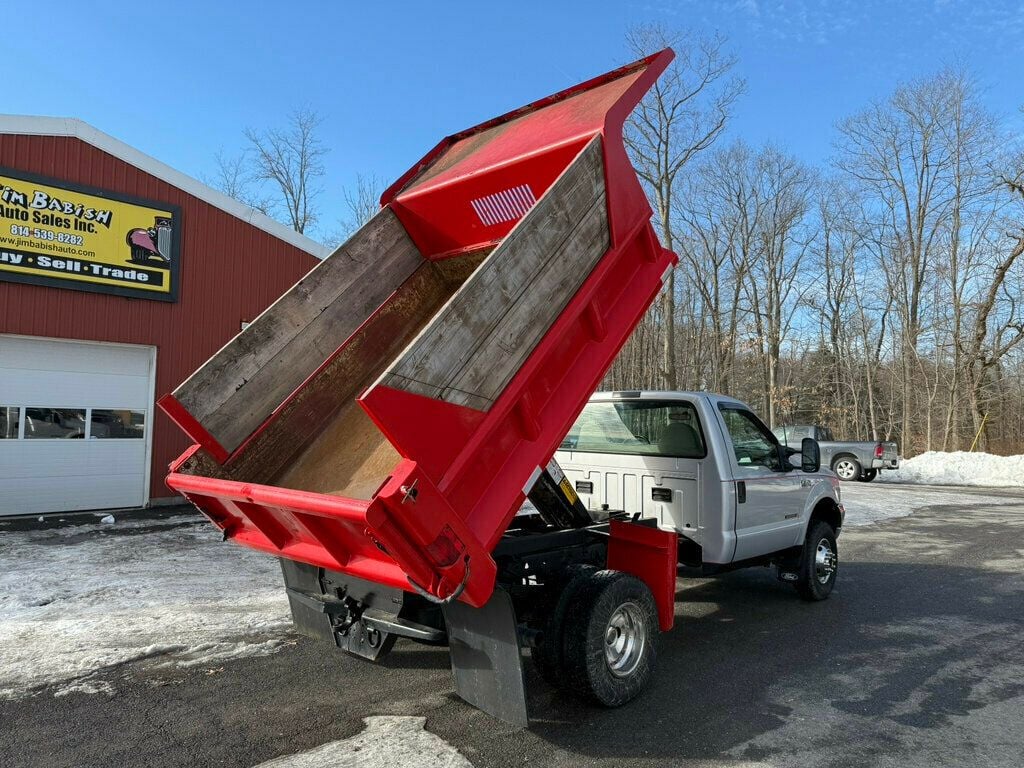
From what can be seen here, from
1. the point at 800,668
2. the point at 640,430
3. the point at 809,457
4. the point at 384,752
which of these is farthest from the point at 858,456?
the point at 384,752

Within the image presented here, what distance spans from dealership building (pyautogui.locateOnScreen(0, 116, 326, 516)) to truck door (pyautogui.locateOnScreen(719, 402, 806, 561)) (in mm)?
10082

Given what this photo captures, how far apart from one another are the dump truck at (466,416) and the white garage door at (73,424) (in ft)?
28.4

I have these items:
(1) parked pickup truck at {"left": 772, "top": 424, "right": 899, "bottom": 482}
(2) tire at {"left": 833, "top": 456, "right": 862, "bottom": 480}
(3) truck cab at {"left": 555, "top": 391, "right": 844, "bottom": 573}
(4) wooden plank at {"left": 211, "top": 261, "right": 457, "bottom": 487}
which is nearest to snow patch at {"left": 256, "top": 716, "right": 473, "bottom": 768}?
(4) wooden plank at {"left": 211, "top": 261, "right": 457, "bottom": 487}

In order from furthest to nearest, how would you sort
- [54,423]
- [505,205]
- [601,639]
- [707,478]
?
[54,423], [707,478], [505,205], [601,639]

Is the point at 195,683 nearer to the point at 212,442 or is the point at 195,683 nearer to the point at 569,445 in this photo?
the point at 212,442

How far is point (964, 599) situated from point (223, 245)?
12.5 metres

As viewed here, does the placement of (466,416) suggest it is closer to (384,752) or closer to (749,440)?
(384,752)

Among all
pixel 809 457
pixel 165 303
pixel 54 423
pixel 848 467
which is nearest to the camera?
pixel 809 457

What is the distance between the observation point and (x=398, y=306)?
508 centimetres

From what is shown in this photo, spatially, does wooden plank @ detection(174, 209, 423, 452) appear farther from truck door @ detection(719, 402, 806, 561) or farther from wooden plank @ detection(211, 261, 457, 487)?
truck door @ detection(719, 402, 806, 561)

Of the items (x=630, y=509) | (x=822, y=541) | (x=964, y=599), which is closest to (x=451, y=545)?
(x=630, y=509)

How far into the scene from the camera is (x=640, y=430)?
5824 millimetres

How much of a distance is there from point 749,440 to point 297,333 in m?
3.79

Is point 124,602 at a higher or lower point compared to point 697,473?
lower
